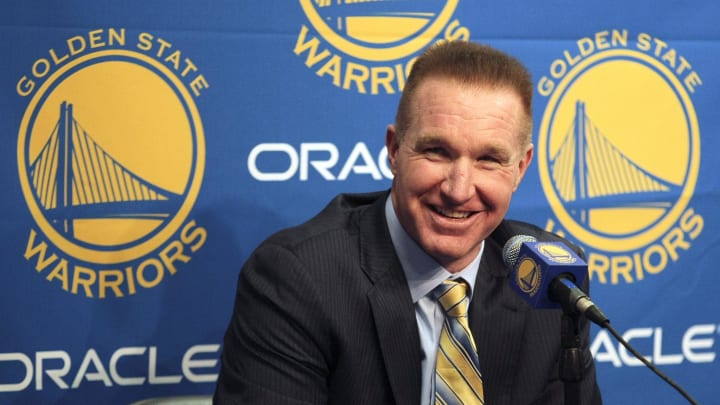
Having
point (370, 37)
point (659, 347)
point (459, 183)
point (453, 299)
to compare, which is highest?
point (370, 37)

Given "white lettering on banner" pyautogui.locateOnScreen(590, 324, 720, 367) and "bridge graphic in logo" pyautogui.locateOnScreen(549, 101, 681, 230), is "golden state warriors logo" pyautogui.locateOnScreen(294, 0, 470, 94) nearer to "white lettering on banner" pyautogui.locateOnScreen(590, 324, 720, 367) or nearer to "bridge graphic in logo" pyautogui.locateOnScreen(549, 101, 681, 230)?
"bridge graphic in logo" pyautogui.locateOnScreen(549, 101, 681, 230)

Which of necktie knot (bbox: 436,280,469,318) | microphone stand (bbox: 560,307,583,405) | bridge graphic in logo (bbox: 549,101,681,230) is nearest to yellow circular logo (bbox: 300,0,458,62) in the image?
bridge graphic in logo (bbox: 549,101,681,230)

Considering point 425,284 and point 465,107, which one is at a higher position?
point 465,107

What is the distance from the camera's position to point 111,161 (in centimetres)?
227

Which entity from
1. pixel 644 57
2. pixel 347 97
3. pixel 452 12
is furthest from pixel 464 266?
pixel 644 57

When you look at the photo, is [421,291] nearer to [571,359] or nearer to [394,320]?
[394,320]

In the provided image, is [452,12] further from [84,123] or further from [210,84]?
[84,123]

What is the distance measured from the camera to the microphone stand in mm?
1308

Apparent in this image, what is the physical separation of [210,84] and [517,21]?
2.88ft

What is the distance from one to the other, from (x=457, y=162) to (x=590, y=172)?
3.26 ft

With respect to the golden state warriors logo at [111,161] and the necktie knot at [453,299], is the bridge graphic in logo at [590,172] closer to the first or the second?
the necktie knot at [453,299]

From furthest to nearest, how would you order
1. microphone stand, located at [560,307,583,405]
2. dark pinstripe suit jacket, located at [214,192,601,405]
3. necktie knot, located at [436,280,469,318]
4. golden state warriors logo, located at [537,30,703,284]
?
golden state warriors logo, located at [537,30,703,284]
necktie knot, located at [436,280,469,318]
dark pinstripe suit jacket, located at [214,192,601,405]
microphone stand, located at [560,307,583,405]

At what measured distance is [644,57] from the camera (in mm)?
2619

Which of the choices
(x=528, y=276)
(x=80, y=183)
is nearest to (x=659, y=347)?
(x=528, y=276)
